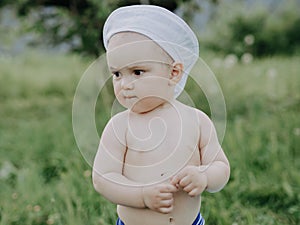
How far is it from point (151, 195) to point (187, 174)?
11 cm

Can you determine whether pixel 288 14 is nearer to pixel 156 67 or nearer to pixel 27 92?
pixel 27 92

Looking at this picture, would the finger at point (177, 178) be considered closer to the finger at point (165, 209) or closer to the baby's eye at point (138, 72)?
the finger at point (165, 209)

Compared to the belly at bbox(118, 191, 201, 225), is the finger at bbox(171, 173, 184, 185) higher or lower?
higher

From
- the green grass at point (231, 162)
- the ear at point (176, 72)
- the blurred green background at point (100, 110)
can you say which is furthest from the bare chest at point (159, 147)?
the green grass at point (231, 162)

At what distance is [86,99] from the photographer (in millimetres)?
1715

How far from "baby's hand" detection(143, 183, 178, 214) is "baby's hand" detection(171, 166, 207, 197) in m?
0.02

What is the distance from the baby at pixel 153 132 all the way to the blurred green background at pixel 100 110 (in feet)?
1.99

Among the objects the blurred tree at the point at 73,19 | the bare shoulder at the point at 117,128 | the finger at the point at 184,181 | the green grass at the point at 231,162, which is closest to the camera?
the finger at the point at 184,181

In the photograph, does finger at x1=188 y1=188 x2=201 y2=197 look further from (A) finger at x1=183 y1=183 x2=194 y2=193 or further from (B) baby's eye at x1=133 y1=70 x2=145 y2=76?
(B) baby's eye at x1=133 y1=70 x2=145 y2=76

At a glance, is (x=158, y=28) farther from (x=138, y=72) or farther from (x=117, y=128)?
(x=117, y=128)

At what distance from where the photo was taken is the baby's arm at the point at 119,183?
5.19ft

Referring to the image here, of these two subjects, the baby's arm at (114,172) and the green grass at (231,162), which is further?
the green grass at (231,162)

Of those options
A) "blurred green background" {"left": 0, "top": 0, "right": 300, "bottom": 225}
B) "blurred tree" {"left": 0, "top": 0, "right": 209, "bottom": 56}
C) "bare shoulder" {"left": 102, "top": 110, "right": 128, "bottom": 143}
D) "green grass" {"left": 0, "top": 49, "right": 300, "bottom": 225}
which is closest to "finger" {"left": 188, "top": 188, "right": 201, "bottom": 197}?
"bare shoulder" {"left": 102, "top": 110, "right": 128, "bottom": 143}

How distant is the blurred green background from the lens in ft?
9.07
